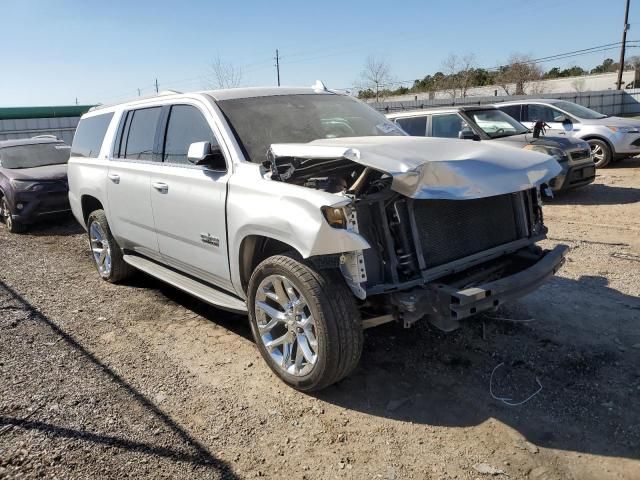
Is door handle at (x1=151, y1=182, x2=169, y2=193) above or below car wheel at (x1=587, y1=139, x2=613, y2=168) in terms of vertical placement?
above

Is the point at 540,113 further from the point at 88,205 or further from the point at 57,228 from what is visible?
the point at 57,228

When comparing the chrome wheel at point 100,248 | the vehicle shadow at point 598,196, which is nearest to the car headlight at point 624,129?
the vehicle shadow at point 598,196

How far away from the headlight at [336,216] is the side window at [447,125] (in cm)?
715

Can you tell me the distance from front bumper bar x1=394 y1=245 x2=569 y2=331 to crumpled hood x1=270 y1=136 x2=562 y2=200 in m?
0.55

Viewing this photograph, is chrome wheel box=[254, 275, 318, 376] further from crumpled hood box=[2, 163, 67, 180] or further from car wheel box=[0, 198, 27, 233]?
car wheel box=[0, 198, 27, 233]

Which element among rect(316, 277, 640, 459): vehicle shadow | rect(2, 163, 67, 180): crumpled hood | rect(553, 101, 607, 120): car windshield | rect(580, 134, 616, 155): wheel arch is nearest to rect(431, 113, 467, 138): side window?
rect(553, 101, 607, 120): car windshield

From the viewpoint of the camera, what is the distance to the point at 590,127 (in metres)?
12.1

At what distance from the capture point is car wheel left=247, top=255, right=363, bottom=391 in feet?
10.5

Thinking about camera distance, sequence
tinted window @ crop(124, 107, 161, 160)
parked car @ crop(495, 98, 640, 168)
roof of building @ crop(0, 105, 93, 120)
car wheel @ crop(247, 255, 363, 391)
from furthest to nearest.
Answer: roof of building @ crop(0, 105, 93, 120)
parked car @ crop(495, 98, 640, 168)
tinted window @ crop(124, 107, 161, 160)
car wheel @ crop(247, 255, 363, 391)

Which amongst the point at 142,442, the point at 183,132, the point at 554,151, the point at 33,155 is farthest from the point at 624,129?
the point at 33,155

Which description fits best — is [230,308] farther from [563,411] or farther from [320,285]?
[563,411]

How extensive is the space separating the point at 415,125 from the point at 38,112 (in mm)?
20944

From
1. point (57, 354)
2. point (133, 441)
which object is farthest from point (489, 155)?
point (57, 354)

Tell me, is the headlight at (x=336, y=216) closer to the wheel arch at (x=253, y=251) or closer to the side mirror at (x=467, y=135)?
the wheel arch at (x=253, y=251)
